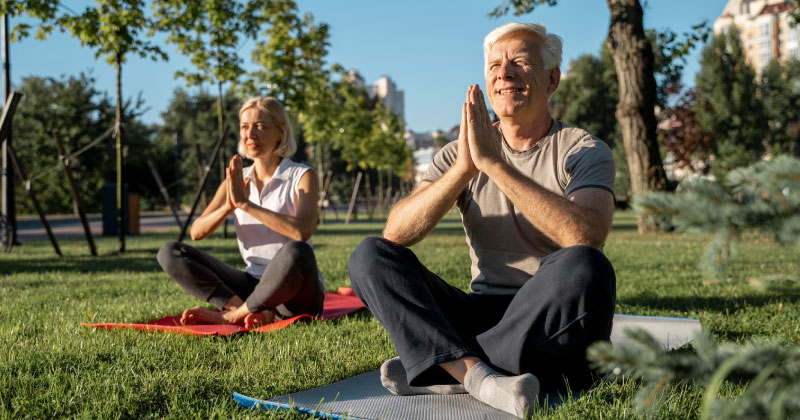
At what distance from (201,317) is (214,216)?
2.22 ft

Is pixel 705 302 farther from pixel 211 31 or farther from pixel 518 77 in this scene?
pixel 211 31

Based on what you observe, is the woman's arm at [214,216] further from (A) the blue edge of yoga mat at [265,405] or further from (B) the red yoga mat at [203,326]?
(A) the blue edge of yoga mat at [265,405]

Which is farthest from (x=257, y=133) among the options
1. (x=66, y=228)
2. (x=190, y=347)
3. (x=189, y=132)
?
(x=189, y=132)

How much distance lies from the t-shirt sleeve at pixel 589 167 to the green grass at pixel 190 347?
74 centimetres

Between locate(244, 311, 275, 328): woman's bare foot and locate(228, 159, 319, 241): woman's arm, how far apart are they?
0.54 m

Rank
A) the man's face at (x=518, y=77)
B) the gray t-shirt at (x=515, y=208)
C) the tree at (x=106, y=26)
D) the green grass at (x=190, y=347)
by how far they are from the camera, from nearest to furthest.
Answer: the green grass at (x=190, y=347)
the gray t-shirt at (x=515, y=208)
the man's face at (x=518, y=77)
the tree at (x=106, y=26)

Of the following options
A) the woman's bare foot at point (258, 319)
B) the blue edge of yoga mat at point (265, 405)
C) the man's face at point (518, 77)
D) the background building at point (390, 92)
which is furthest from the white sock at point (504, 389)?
the background building at point (390, 92)

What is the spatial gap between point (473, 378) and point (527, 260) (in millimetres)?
685

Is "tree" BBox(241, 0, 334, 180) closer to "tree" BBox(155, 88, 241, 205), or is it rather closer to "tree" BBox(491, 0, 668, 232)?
"tree" BBox(491, 0, 668, 232)

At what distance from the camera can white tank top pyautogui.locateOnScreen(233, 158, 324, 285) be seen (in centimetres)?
476

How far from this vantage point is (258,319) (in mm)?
4531

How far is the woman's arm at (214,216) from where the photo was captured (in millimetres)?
4605

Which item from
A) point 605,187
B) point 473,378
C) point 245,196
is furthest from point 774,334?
point 245,196

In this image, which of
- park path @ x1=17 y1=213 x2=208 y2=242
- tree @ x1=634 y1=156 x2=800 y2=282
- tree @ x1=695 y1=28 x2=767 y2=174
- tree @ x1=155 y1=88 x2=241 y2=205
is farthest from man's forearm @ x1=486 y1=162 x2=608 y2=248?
tree @ x1=155 y1=88 x2=241 y2=205
